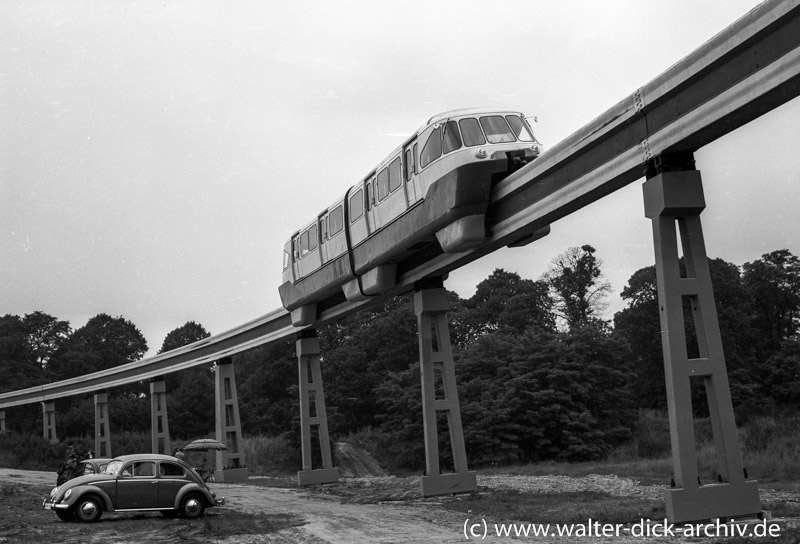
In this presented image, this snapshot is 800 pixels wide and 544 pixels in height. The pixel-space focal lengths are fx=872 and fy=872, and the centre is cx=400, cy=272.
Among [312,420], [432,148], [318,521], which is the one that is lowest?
[318,521]

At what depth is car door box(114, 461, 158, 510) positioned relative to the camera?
848 inches

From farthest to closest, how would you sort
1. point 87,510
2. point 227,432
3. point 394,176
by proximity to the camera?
point 227,432
point 394,176
point 87,510

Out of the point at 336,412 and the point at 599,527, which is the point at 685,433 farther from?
the point at 336,412

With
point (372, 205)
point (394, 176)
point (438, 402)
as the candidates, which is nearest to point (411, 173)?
point (394, 176)

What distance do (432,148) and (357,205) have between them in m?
6.40

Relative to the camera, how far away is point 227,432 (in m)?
47.5

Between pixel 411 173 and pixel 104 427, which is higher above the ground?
pixel 411 173

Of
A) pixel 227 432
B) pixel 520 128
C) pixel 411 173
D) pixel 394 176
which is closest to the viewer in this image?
pixel 520 128

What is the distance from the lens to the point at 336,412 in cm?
7294

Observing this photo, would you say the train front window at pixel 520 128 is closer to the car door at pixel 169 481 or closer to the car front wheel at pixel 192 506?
the car door at pixel 169 481

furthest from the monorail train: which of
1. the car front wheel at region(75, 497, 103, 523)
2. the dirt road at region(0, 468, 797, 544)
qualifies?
the car front wheel at region(75, 497, 103, 523)

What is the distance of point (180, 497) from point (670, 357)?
13.3 m

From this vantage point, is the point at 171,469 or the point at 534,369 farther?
the point at 534,369

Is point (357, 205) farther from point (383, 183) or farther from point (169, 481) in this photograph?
point (169, 481)
